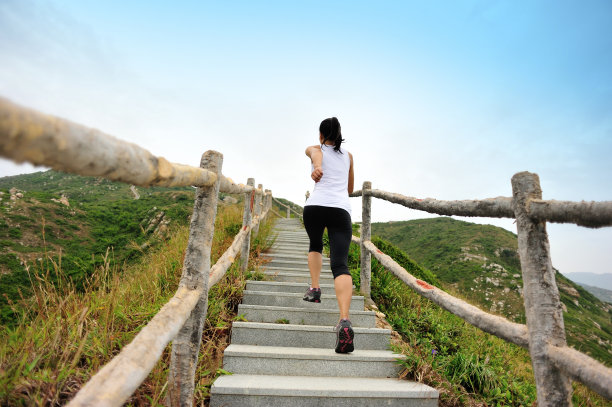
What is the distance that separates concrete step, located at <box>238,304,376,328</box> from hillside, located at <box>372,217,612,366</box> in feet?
22.7

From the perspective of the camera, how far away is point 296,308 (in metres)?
2.96

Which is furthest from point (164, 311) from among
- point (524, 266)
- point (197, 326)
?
point (524, 266)

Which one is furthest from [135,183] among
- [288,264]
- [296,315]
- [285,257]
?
[285,257]

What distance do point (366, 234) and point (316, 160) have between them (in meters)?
1.47

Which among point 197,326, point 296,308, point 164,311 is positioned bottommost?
point 296,308

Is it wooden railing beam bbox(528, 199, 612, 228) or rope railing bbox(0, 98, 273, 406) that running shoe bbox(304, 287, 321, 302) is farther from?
wooden railing beam bbox(528, 199, 612, 228)

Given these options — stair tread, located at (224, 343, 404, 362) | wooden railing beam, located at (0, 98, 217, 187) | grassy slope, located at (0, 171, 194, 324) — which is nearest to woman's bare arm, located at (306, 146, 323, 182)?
stair tread, located at (224, 343, 404, 362)

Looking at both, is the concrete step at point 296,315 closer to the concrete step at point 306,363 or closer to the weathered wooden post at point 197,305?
the concrete step at point 306,363

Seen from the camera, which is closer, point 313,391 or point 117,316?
point 313,391

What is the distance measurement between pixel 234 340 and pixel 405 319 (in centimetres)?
180

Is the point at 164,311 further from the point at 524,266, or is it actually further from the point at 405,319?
the point at 405,319

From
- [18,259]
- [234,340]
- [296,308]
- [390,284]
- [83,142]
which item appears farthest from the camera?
[18,259]

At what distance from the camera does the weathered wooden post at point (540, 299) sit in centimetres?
108

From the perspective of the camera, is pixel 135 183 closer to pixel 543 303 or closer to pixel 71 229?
pixel 543 303
